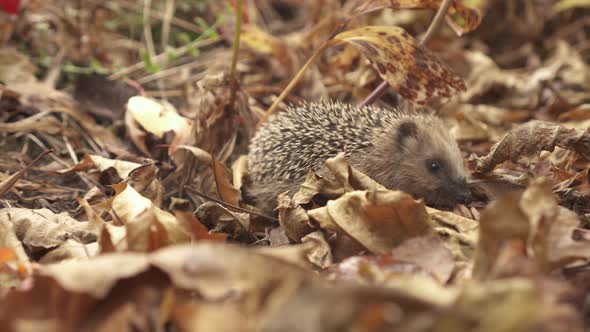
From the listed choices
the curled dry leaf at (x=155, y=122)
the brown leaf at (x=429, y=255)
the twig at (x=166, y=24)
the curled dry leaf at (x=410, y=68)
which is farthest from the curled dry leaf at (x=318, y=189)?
the twig at (x=166, y=24)

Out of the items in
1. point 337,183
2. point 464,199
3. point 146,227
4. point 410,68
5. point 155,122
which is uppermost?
point 410,68

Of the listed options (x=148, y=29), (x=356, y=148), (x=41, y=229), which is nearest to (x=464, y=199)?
(x=356, y=148)

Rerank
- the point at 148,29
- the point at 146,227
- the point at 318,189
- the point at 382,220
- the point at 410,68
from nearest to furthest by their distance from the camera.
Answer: the point at 146,227
the point at 382,220
the point at 318,189
the point at 410,68
the point at 148,29

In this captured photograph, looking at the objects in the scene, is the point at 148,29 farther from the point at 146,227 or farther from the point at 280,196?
the point at 146,227

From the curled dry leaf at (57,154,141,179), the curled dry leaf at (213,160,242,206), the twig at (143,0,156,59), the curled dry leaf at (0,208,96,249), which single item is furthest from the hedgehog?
the twig at (143,0,156,59)

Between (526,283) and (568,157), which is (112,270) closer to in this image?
(526,283)

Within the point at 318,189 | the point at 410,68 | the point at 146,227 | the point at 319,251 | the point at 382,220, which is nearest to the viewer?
the point at 146,227

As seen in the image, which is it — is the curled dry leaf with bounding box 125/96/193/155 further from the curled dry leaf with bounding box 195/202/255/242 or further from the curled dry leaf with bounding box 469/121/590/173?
the curled dry leaf with bounding box 469/121/590/173
